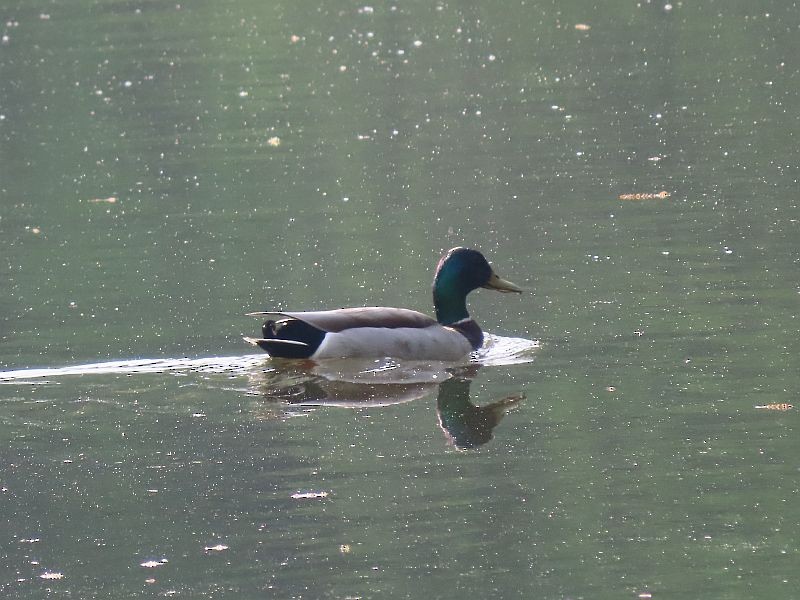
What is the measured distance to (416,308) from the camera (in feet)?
42.5

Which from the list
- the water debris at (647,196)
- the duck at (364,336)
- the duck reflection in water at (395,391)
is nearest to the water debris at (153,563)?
the duck reflection in water at (395,391)

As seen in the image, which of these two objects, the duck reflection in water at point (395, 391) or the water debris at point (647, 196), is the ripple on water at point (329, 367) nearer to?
the duck reflection in water at point (395, 391)

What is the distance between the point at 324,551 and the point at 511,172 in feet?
36.5

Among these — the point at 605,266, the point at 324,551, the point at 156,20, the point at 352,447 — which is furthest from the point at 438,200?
the point at 156,20

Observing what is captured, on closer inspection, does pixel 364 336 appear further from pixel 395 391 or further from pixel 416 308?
pixel 416 308

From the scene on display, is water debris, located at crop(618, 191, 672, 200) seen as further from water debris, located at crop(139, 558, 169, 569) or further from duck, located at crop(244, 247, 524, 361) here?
water debris, located at crop(139, 558, 169, 569)

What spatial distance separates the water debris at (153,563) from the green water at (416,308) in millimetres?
17

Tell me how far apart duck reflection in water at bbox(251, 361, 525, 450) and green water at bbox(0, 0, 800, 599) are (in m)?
0.04

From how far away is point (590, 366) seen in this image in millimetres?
10492

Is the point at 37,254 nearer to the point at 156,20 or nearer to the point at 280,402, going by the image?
the point at 280,402

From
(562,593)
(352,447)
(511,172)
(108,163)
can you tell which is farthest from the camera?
(108,163)

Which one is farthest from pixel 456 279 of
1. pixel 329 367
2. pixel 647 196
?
pixel 647 196

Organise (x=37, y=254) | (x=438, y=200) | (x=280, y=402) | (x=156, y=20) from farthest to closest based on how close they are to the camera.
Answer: (x=156, y=20) → (x=438, y=200) → (x=37, y=254) → (x=280, y=402)

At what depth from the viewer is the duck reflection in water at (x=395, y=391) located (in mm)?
9617
